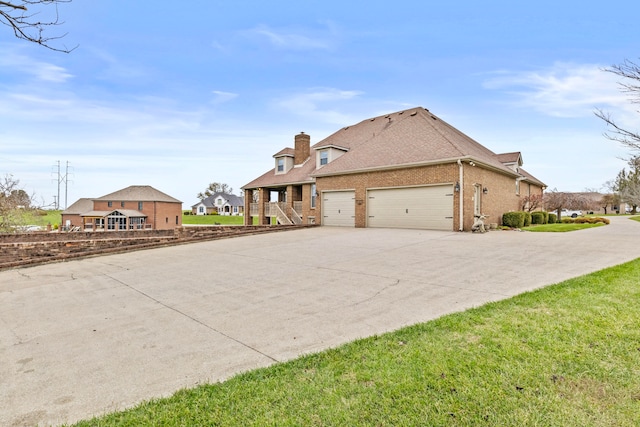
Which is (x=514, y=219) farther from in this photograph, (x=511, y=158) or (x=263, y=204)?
(x=263, y=204)

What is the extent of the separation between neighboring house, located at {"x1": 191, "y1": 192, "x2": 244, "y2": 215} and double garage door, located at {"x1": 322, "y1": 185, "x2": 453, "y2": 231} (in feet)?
179

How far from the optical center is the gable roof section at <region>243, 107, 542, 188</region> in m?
15.4

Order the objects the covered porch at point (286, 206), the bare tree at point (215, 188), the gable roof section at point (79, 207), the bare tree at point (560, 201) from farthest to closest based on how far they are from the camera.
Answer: the bare tree at point (215, 188)
the gable roof section at point (79, 207)
the bare tree at point (560, 201)
the covered porch at point (286, 206)

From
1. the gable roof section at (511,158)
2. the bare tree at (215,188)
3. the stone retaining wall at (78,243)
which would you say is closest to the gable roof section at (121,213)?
the stone retaining wall at (78,243)

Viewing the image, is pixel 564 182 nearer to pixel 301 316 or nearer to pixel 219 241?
pixel 219 241

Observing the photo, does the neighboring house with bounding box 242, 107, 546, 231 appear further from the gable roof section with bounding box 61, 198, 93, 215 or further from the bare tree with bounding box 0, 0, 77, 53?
the gable roof section with bounding box 61, 198, 93, 215

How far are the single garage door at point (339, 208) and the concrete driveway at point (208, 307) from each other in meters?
8.39

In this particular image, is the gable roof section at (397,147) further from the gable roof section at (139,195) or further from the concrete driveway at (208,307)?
the gable roof section at (139,195)

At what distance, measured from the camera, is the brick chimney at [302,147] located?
25375 millimetres

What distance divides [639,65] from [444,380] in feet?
23.4

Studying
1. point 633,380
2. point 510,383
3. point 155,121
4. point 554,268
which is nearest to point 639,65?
point 554,268

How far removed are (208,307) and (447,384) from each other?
3.60 m

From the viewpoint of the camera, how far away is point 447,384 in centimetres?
247

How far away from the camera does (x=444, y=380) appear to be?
252 cm
